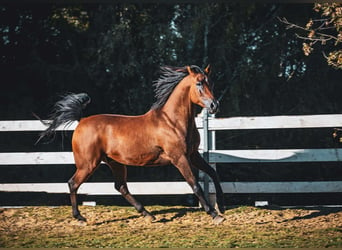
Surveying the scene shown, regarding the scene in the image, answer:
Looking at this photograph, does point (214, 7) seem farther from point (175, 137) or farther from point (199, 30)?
point (175, 137)

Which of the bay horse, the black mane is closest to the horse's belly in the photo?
the bay horse

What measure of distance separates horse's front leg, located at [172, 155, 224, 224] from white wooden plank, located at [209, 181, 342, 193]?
38.8 inches

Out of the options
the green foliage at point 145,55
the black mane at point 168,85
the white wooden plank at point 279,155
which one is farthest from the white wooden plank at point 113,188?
the green foliage at point 145,55

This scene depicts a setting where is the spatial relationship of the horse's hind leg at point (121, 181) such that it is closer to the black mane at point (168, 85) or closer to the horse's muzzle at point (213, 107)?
the black mane at point (168, 85)

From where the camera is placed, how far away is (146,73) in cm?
1102

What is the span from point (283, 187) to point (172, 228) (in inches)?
80.1

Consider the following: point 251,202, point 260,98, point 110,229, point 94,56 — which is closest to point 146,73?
point 94,56

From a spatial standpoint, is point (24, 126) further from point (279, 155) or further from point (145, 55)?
point (145, 55)

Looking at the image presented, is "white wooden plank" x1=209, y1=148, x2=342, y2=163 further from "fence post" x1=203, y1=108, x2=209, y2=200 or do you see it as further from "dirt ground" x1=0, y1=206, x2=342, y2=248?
"dirt ground" x1=0, y1=206, x2=342, y2=248

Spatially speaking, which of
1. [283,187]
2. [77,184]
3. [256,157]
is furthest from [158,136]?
[283,187]

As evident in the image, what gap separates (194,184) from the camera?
564 centimetres

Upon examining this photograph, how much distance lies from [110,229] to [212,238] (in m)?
1.42

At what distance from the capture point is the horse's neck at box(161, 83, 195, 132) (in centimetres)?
586

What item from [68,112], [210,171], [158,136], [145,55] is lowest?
[210,171]
